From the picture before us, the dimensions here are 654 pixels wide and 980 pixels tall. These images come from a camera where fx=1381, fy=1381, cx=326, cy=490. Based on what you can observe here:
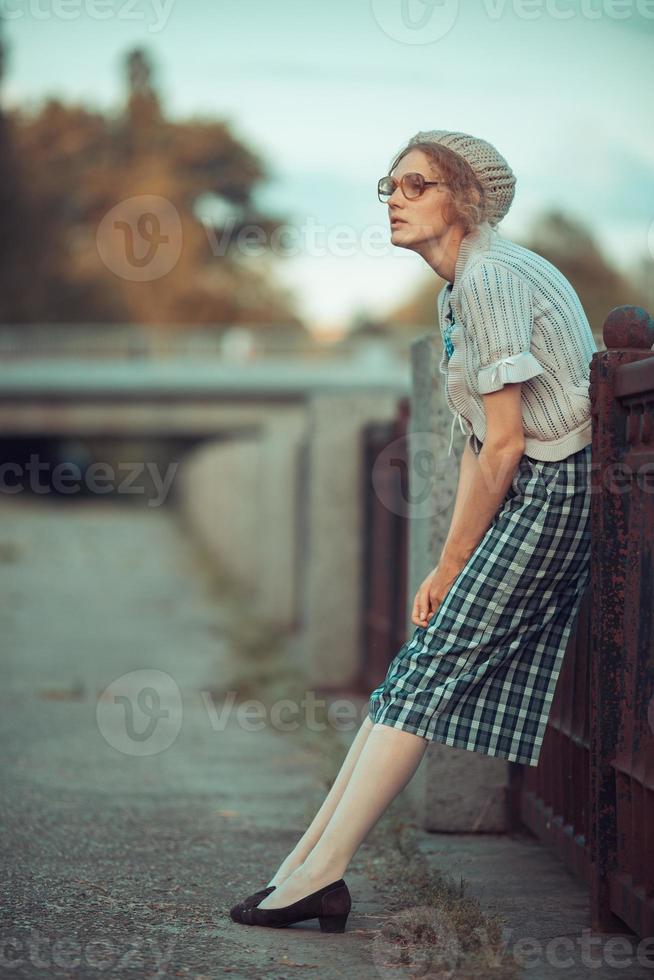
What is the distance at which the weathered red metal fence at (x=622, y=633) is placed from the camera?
10.1ft

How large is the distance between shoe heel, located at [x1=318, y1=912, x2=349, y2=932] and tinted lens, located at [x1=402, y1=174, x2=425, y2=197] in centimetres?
178

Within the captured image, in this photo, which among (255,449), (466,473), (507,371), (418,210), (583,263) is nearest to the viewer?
(507,371)

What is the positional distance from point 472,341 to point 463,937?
1.42 metres

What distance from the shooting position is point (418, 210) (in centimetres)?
343

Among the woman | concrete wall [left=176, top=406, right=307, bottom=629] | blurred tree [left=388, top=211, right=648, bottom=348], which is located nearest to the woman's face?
the woman

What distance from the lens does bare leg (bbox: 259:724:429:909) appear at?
3.30 metres

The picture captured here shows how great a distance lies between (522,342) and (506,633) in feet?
2.33

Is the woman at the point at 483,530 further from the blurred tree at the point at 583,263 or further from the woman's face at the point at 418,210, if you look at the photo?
the blurred tree at the point at 583,263

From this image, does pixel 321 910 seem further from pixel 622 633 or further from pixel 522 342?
pixel 522 342

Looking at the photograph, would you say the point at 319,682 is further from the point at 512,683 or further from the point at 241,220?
the point at 241,220

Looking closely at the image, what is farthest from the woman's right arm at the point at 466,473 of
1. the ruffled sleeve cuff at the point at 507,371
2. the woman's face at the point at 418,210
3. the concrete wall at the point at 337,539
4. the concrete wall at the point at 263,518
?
the concrete wall at the point at 263,518

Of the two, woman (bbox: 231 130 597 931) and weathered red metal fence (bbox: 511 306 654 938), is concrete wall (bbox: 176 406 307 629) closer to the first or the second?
woman (bbox: 231 130 597 931)

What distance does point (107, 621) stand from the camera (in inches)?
451

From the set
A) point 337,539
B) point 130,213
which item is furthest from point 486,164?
point 130,213
